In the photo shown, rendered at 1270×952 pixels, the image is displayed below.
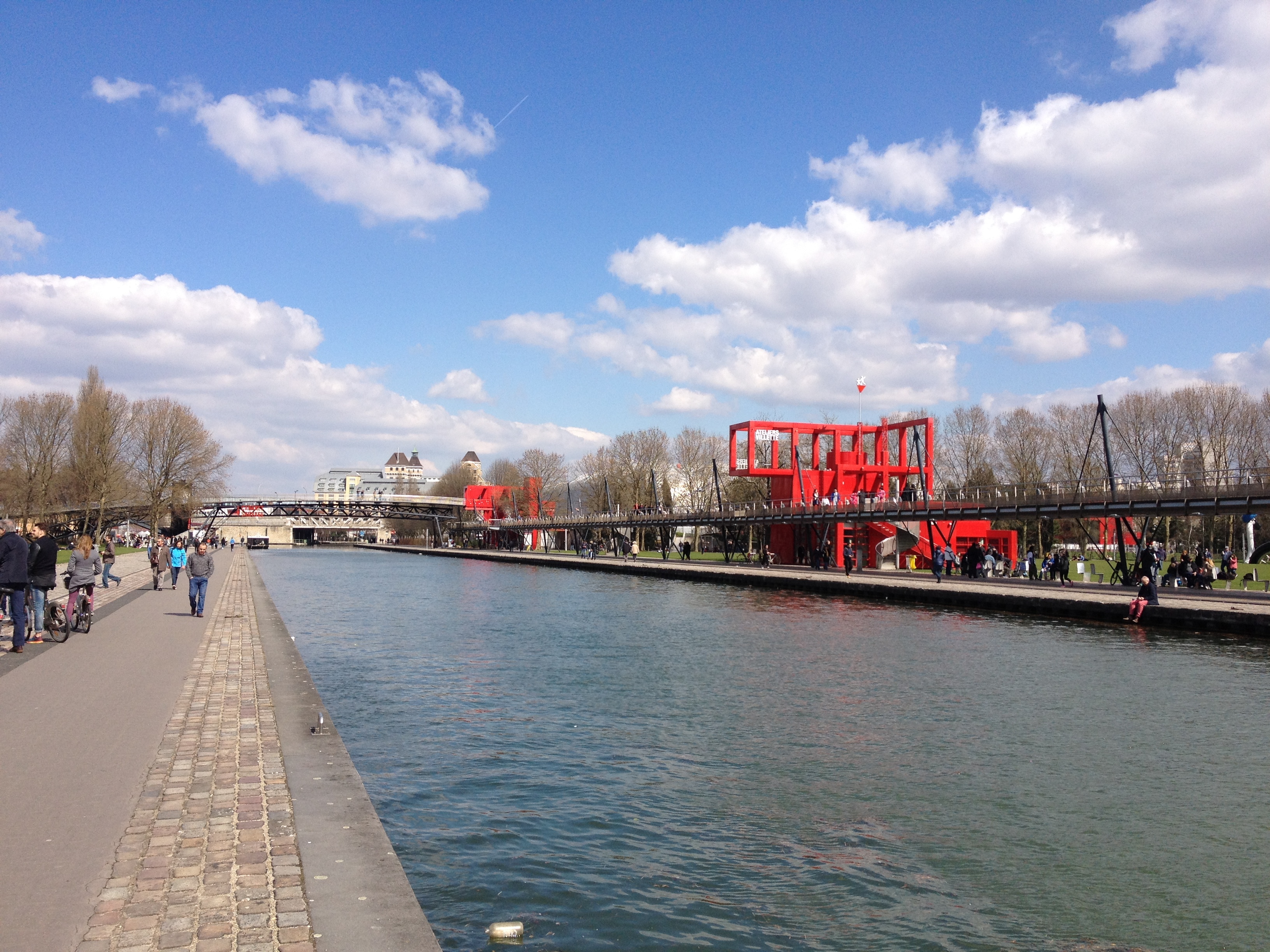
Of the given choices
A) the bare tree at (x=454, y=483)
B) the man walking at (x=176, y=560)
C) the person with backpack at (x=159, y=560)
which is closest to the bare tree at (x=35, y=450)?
the person with backpack at (x=159, y=560)

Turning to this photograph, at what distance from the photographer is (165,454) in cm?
7619

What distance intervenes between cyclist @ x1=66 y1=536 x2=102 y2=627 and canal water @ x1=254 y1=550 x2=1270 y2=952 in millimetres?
4276

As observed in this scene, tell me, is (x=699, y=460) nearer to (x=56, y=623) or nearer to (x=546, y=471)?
(x=546, y=471)

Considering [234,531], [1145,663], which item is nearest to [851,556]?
[1145,663]

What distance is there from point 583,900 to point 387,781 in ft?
11.8

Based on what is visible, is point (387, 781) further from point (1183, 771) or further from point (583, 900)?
point (1183, 771)

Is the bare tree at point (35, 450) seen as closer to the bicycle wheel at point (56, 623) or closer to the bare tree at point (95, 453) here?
the bare tree at point (95, 453)

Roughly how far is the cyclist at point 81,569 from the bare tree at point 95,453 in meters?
48.7

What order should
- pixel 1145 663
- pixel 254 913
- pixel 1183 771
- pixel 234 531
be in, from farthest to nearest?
pixel 234 531, pixel 1145 663, pixel 1183 771, pixel 254 913

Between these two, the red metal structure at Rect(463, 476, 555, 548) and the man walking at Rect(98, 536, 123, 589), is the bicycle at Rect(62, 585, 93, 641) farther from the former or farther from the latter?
Result: the red metal structure at Rect(463, 476, 555, 548)

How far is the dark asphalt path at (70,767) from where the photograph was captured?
5.06 meters

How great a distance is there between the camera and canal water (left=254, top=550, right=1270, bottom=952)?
6871 mm

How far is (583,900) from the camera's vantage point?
6965 mm

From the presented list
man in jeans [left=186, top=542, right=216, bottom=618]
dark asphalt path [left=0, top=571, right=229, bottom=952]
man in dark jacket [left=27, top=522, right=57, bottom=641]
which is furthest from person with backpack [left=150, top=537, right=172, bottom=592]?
man in dark jacket [left=27, top=522, right=57, bottom=641]
